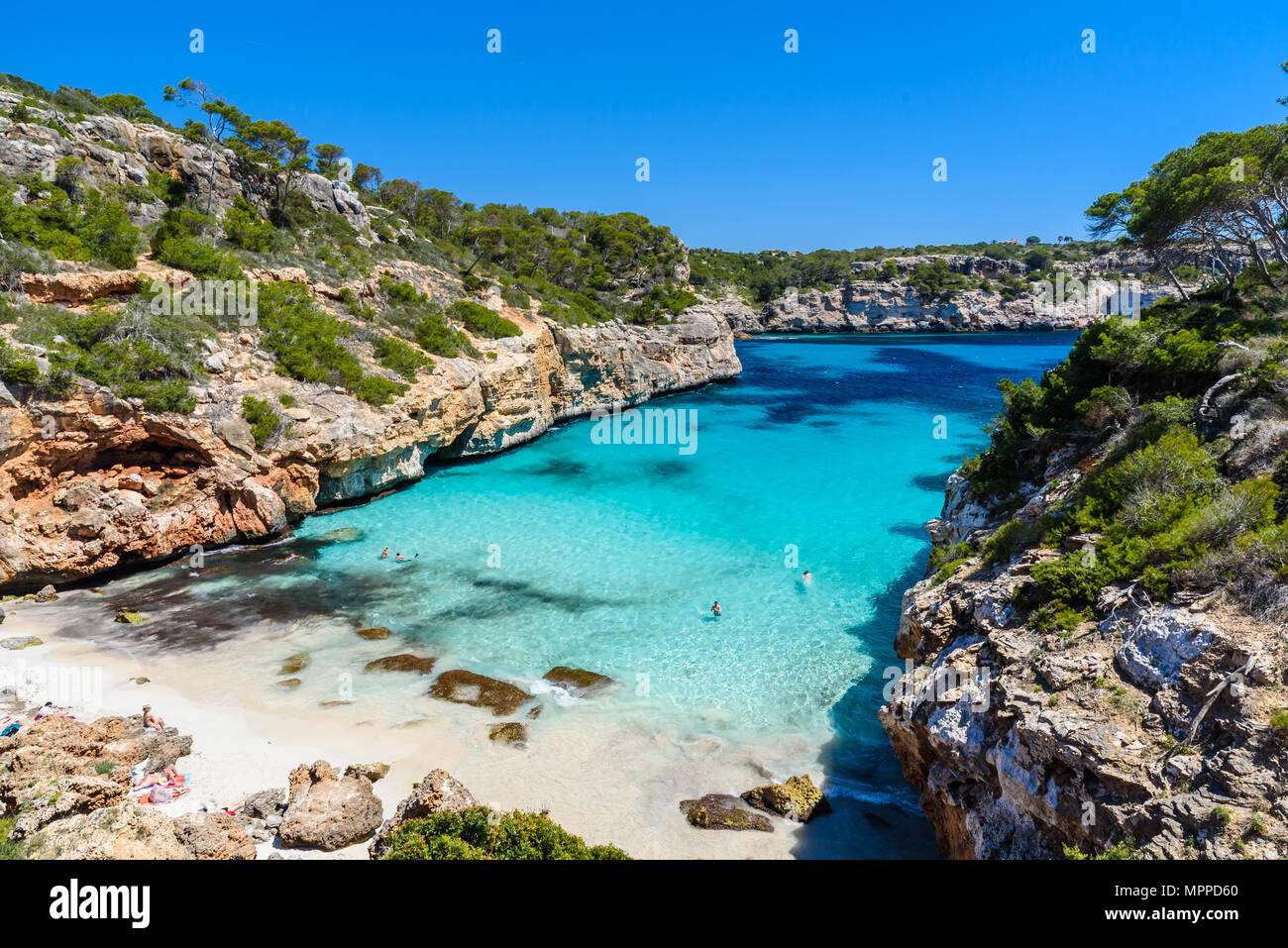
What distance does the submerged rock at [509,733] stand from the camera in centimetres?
1095

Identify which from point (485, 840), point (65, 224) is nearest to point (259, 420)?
point (65, 224)

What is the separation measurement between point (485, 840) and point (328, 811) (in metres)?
2.94

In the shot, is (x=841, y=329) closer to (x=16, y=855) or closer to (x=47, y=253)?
(x=47, y=253)

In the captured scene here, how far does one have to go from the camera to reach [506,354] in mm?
30438

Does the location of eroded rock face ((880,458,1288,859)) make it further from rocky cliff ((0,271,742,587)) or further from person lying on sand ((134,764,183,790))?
rocky cliff ((0,271,742,587))

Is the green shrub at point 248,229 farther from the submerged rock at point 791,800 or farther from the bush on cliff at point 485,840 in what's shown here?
the submerged rock at point 791,800

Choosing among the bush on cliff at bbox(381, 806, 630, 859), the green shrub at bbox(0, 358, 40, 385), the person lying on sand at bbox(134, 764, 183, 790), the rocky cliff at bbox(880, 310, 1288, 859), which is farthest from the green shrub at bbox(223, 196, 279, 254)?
the rocky cliff at bbox(880, 310, 1288, 859)

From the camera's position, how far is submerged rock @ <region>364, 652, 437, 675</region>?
1309 centimetres

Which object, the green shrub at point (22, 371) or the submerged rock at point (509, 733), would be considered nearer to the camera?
the submerged rock at point (509, 733)

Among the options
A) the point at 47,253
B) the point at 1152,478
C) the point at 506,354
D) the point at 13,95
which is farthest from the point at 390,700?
the point at 13,95

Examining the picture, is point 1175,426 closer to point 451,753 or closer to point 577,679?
point 577,679

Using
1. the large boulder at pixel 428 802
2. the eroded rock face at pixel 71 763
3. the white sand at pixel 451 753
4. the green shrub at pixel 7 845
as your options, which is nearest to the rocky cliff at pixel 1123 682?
the white sand at pixel 451 753

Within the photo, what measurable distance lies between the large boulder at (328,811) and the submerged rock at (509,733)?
233 cm

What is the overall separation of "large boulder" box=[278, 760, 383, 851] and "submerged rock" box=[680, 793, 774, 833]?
14.9ft
